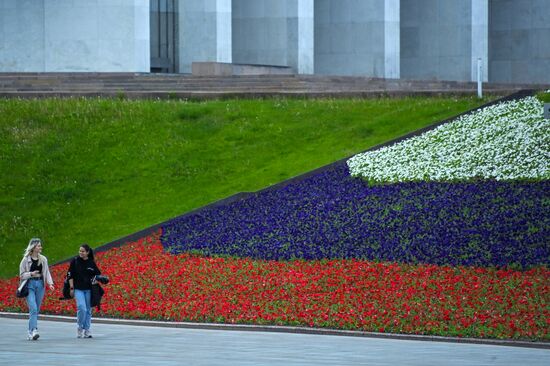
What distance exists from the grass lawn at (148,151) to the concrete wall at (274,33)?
13209 mm

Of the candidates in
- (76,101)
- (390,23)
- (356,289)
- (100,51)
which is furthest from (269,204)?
(390,23)

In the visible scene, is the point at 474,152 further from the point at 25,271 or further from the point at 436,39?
the point at 436,39

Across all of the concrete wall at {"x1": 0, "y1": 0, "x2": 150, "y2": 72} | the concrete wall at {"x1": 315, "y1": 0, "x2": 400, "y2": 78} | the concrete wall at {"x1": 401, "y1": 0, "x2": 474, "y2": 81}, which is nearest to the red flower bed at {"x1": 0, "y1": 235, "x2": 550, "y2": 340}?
the concrete wall at {"x1": 0, "y1": 0, "x2": 150, "y2": 72}

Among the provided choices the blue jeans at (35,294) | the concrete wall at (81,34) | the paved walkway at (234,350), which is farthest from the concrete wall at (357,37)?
the blue jeans at (35,294)

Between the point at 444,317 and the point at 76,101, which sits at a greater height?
the point at 76,101

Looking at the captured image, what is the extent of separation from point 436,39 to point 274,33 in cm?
869

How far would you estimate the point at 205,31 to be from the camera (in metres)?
47.4

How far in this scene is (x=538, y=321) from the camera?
1812 centimetres

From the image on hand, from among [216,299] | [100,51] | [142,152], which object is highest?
[100,51]

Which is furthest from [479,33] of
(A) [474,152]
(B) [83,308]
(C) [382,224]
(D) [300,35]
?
(B) [83,308]

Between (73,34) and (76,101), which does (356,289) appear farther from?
(73,34)

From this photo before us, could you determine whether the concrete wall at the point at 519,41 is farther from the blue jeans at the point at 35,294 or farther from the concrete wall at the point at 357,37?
the blue jeans at the point at 35,294

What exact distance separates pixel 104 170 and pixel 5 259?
546 cm

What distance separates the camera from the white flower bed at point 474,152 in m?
27.6
